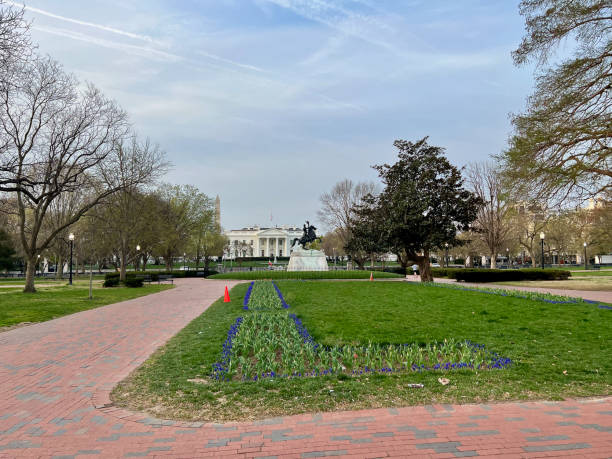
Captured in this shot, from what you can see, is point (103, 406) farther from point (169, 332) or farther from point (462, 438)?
point (169, 332)

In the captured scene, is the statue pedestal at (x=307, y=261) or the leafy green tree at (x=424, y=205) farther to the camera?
the statue pedestal at (x=307, y=261)

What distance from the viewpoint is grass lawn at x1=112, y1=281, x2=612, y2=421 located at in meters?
4.89

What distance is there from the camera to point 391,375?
19.3ft

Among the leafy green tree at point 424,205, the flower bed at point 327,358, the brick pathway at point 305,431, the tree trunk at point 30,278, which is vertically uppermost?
the leafy green tree at point 424,205

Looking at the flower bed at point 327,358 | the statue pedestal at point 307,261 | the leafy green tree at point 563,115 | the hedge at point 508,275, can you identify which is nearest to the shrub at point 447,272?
the hedge at point 508,275

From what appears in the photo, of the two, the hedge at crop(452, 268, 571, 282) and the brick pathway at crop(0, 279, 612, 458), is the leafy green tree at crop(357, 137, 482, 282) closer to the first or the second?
the hedge at crop(452, 268, 571, 282)

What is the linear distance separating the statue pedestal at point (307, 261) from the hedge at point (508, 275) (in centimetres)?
1463

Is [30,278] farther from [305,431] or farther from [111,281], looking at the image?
[305,431]

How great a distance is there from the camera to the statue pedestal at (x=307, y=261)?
4198cm

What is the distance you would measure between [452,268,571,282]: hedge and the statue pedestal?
14632mm

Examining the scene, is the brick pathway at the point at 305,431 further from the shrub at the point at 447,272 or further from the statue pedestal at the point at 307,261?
the statue pedestal at the point at 307,261

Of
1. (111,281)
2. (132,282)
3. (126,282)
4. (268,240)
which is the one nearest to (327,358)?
(132,282)

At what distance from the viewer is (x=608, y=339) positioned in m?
8.31

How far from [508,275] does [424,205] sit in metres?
11.7
